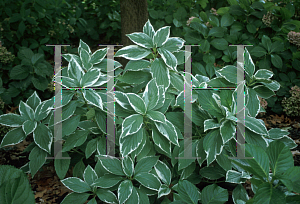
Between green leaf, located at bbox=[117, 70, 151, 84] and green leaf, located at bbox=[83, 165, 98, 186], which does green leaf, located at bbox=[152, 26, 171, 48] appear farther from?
green leaf, located at bbox=[83, 165, 98, 186]

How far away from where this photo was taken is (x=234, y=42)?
2.87m

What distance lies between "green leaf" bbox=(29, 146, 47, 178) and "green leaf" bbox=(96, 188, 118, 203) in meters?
0.40

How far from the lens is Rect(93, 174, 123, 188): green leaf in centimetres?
144

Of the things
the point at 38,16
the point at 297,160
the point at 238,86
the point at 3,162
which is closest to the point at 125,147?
the point at 238,86

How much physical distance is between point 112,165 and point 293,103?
2.35m

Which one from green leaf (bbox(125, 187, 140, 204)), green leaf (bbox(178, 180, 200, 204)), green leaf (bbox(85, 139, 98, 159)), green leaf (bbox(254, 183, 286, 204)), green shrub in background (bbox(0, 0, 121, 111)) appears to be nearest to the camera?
green leaf (bbox(254, 183, 286, 204))

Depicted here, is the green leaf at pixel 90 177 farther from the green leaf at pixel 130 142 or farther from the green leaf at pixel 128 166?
the green leaf at pixel 130 142

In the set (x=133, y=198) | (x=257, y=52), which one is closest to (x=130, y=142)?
(x=133, y=198)

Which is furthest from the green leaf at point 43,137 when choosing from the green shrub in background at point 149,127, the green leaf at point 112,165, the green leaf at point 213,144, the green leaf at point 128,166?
the green leaf at point 213,144

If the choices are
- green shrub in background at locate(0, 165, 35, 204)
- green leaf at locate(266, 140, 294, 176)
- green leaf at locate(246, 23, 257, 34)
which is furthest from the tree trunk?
green shrub in background at locate(0, 165, 35, 204)

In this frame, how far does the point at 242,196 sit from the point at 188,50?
923mm

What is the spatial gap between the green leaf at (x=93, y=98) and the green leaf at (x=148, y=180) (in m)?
0.42

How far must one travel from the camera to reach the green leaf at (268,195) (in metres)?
0.88

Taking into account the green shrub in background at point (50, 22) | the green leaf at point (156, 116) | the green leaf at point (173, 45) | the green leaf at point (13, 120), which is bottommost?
the green leaf at point (13, 120)
